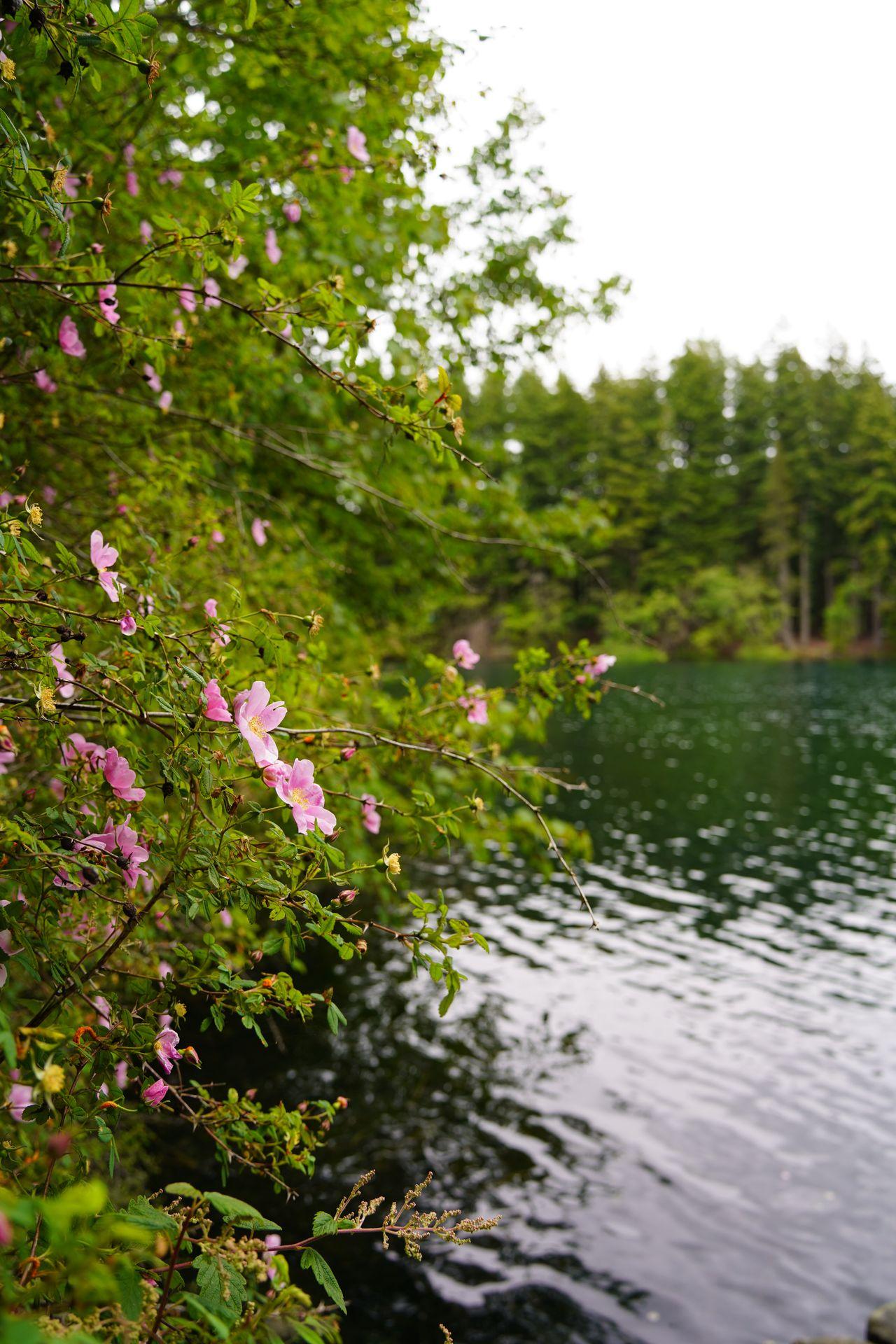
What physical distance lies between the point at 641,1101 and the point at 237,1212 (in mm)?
6303

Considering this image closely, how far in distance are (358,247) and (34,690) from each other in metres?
3.43

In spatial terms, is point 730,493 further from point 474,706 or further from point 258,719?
point 258,719

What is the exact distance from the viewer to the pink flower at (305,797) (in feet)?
4.47

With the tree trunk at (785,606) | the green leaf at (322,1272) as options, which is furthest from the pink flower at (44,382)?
the tree trunk at (785,606)

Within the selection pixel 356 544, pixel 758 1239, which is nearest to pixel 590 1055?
pixel 758 1239

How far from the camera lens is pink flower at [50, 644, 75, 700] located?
1.38 metres

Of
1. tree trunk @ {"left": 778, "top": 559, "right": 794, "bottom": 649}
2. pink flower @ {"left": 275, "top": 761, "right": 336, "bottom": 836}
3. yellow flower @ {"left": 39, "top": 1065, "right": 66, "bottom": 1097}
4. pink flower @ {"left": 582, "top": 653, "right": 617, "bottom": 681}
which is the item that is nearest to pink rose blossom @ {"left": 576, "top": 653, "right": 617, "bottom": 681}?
pink flower @ {"left": 582, "top": 653, "right": 617, "bottom": 681}

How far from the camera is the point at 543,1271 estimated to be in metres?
5.03

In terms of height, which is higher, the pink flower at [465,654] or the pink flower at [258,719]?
the pink flower at [465,654]

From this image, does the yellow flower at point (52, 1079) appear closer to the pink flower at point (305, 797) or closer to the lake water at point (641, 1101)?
the pink flower at point (305, 797)

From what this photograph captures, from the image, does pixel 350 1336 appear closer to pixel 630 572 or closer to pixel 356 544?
pixel 356 544

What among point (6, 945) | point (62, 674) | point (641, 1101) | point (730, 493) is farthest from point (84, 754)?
point (730, 493)

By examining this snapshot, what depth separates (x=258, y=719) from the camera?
1364 mm

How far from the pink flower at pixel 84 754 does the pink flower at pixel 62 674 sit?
0.33 ft
